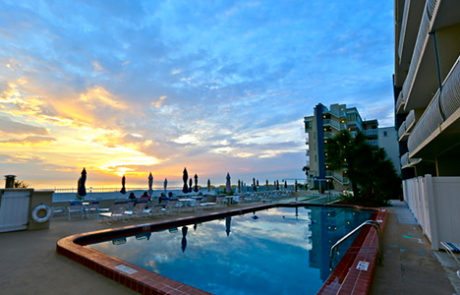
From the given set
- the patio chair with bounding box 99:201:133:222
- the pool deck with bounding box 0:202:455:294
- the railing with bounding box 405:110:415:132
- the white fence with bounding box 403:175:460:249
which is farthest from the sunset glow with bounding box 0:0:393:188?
the white fence with bounding box 403:175:460:249

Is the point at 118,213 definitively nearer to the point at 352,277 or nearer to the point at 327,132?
the point at 352,277

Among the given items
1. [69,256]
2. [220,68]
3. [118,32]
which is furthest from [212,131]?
[69,256]

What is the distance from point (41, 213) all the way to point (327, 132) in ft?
123

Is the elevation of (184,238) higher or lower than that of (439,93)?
lower

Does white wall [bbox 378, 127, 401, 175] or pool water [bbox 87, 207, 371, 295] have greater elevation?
white wall [bbox 378, 127, 401, 175]

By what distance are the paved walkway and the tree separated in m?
11.3

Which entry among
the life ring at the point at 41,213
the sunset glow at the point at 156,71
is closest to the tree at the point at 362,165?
the sunset glow at the point at 156,71

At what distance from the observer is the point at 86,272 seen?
4039 mm

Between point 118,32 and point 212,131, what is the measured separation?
1058cm

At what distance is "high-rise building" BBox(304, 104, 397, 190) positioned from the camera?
33.8m

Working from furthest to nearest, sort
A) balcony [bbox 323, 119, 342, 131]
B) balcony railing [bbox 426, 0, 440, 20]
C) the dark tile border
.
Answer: balcony [bbox 323, 119, 342, 131] → balcony railing [bbox 426, 0, 440, 20] → the dark tile border

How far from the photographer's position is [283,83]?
1662 cm

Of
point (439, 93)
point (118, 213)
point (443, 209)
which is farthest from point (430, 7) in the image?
point (118, 213)

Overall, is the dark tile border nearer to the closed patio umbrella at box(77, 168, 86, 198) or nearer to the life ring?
the life ring
